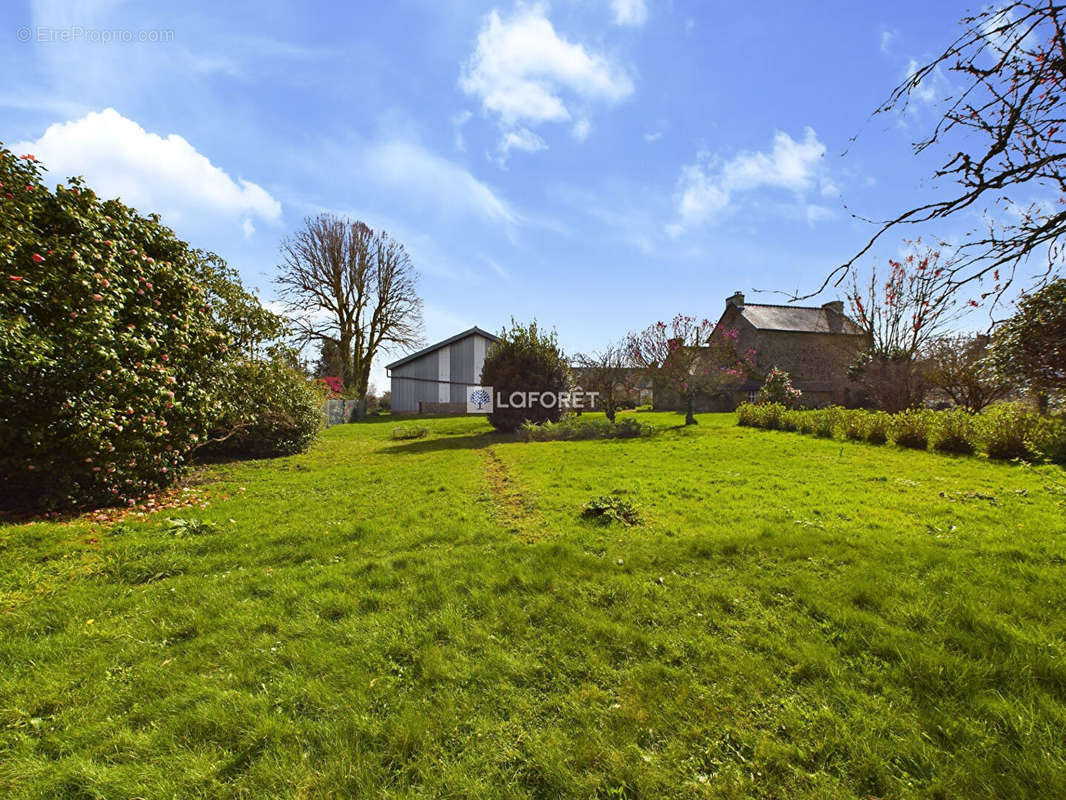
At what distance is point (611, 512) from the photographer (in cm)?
516

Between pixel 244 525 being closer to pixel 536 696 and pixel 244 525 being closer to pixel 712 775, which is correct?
pixel 536 696

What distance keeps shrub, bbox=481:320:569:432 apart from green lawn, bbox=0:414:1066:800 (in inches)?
399

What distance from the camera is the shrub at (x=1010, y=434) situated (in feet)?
27.5

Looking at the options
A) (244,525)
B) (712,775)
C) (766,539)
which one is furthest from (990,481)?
(244,525)

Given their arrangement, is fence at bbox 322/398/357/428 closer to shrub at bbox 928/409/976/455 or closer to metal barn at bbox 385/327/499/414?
metal barn at bbox 385/327/499/414

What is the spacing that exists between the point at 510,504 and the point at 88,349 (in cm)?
600

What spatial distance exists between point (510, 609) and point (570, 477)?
467cm

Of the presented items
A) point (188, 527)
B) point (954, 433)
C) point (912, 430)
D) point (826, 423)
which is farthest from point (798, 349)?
point (188, 527)

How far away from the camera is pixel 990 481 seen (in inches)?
267

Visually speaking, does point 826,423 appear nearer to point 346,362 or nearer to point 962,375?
point 962,375

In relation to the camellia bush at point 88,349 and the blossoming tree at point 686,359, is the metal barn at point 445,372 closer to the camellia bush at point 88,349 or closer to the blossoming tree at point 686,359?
the blossoming tree at point 686,359

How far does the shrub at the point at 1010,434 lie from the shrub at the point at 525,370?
1136 centimetres

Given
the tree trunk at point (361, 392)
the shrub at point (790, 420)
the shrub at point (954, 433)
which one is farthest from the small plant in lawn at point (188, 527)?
the tree trunk at point (361, 392)

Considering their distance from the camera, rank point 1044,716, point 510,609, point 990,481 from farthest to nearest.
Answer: point 990,481 → point 510,609 → point 1044,716
